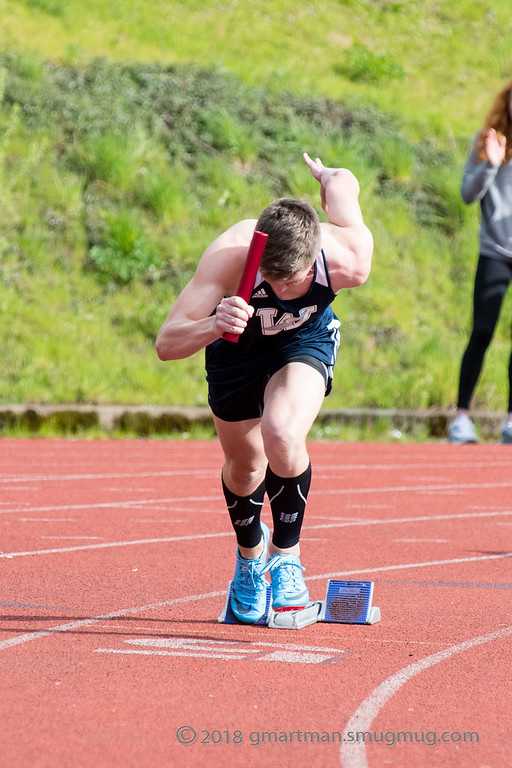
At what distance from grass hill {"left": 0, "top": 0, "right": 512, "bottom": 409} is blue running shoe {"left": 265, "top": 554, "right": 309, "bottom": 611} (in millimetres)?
8418

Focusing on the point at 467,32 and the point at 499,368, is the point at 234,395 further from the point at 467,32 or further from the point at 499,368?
the point at 467,32

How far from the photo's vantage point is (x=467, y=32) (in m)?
25.6

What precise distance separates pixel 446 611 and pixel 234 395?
1136 millimetres

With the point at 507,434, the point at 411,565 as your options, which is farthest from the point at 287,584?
the point at 507,434

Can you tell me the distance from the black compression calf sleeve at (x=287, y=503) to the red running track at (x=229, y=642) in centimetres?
38

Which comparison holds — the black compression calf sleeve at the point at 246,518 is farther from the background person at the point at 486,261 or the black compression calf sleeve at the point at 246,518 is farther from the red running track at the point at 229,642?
the background person at the point at 486,261

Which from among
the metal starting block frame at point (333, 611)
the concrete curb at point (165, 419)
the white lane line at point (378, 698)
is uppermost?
the white lane line at point (378, 698)

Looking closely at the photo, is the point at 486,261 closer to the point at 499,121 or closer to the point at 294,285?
the point at 499,121

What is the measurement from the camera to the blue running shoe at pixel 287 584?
4273 mm

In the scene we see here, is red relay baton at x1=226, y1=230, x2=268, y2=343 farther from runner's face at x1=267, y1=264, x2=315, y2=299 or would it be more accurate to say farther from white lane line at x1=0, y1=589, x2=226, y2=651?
white lane line at x1=0, y1=589, x2=226, y2=651

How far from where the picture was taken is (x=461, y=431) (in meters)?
Result: 11.1

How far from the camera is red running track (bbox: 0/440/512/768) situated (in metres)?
2.83

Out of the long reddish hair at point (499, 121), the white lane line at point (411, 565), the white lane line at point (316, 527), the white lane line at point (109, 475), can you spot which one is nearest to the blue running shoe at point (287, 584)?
the white lane line at point (411, 565)

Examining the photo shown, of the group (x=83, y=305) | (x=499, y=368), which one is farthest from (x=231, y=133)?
(x=499, y=368)
